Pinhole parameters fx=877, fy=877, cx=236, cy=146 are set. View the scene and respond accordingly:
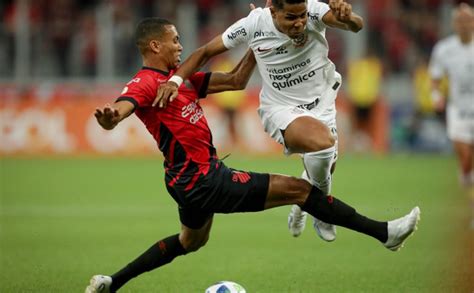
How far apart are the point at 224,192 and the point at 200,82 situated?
1026 mm

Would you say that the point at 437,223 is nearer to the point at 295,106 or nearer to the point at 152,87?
the point at 295,106

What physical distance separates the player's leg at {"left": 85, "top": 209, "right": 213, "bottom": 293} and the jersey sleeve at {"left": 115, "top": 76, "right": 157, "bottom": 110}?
942 mm

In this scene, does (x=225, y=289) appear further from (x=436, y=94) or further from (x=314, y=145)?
(x=436, y=94)

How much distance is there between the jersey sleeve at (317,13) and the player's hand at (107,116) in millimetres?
1878

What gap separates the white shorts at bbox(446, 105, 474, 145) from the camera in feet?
39.5

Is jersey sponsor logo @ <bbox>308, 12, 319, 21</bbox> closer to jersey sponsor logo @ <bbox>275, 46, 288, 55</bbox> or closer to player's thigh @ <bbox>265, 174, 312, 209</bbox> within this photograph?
jersey sponsor logo @ <bbox>275, 46, 288, 55</bbox>

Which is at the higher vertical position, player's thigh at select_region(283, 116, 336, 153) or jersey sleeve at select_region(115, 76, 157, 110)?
jersey sleeve at select_region(115, 76, 157, 110)

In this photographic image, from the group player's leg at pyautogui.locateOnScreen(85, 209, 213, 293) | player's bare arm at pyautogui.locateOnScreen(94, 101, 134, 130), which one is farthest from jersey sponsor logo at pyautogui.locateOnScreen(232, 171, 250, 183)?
player's bare arm at pyautogui.locateOnScreen(94, 101, 134, 130)

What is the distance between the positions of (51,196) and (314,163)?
27.9 ft

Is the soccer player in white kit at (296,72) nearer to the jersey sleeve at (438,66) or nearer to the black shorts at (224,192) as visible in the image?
the black shorts at (224,192)

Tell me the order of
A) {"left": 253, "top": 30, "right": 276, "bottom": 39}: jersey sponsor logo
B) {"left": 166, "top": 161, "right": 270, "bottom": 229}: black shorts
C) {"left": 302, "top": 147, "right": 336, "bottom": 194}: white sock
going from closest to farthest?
1. {"left": 166, "top": 161, "right": 270, "bottom": 229}: black shorts
2. {"left": 302, "top": 147, "right": 336, "bottom": 194}: white sock
3. {"left": 253, "top": 30, "right": 276, "bottom": 39}: jersey sponsor logo

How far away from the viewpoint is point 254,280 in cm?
764

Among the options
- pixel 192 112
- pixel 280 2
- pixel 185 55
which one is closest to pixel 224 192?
pixel 192 112

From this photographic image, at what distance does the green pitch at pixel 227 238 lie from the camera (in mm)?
7637
